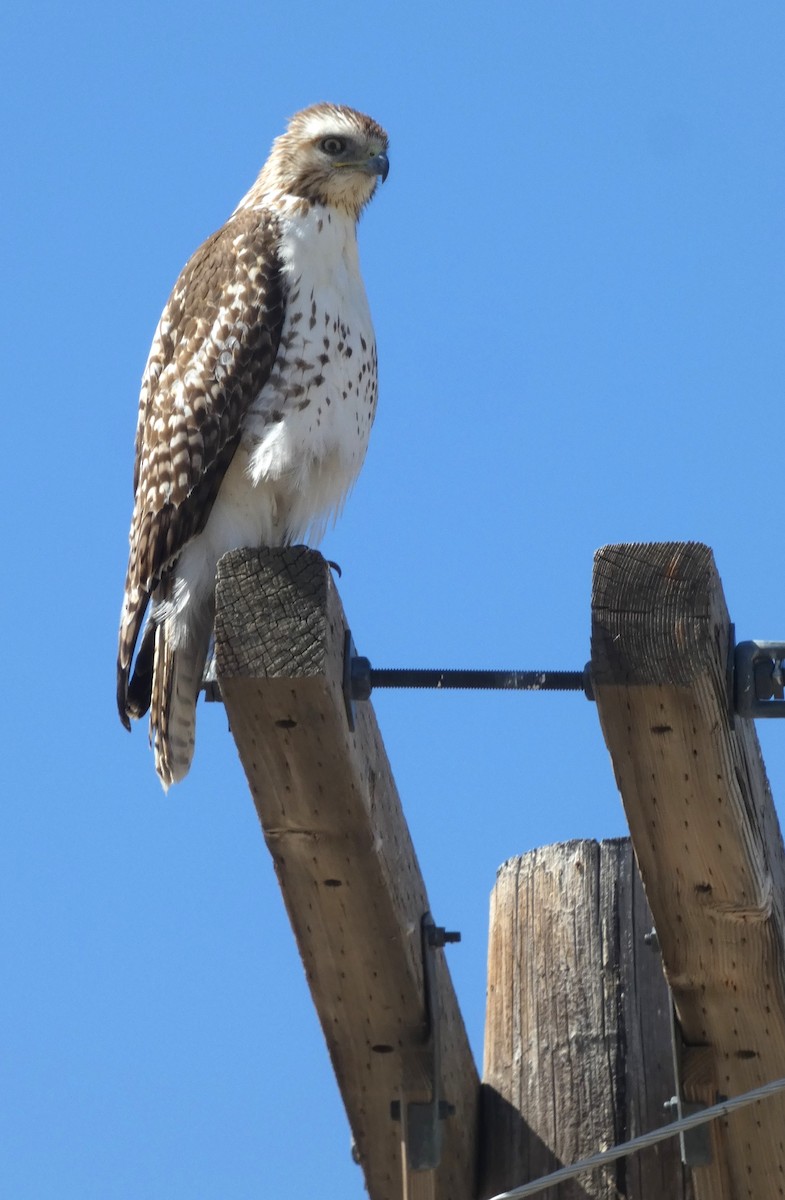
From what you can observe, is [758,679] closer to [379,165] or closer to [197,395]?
[197,395]

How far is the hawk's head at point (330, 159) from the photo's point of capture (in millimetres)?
4637

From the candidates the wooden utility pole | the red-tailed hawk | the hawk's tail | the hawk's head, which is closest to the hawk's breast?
the red-tailed hawk

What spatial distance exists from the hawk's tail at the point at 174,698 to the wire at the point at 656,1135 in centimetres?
127

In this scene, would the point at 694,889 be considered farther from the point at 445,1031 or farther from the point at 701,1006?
the point at 445,1031

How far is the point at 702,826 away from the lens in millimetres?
2525

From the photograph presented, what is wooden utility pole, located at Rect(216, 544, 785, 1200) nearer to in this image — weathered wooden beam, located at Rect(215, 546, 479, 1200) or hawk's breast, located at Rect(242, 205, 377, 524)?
weathered wooden beam, located at Rect(215, 546, 479, 1200)

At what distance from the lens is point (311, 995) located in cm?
293

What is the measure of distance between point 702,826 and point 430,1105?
839 mm

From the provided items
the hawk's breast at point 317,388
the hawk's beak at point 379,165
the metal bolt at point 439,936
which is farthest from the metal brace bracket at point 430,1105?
the hawk's beak at point 379,165


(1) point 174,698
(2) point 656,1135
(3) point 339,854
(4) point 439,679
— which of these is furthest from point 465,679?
(1) point 174,698

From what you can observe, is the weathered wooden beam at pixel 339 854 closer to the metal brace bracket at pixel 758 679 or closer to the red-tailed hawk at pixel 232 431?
the metal brace bracket at pixel 758 679

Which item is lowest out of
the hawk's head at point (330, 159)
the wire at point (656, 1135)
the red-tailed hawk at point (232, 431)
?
the wire at point (656, 1135)

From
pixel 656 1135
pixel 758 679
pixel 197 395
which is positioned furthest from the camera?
pixel 197 395

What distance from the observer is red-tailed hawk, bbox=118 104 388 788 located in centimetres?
385
